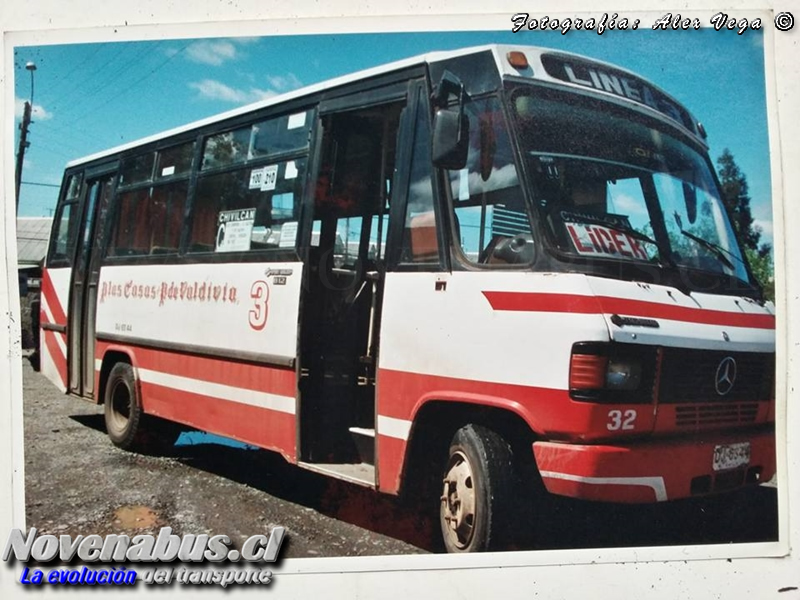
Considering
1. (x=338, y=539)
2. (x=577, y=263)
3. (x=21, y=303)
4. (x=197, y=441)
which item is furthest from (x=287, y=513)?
(x=577, y=263)

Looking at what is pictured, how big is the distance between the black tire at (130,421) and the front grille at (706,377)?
3.57 meters

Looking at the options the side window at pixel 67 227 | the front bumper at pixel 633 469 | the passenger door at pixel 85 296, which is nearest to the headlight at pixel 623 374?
the front bumper at pixel 633 469

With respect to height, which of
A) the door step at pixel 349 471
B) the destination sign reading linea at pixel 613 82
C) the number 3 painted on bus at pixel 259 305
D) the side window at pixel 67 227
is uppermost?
the destination sign reading linea at pixel 613 82

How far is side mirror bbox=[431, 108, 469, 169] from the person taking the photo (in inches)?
148

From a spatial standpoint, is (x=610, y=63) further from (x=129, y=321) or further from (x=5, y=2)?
(x=129, y=321)

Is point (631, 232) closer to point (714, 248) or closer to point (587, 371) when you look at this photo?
point (714, 248)

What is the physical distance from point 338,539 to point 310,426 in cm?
67

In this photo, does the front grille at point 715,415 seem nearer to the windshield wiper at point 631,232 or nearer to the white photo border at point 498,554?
the white photo border at point 498,554

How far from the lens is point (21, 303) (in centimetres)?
447

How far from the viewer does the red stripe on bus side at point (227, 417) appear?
15.1ft

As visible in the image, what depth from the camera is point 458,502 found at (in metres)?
3.83

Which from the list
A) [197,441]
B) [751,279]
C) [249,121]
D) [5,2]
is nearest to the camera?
[751,279]

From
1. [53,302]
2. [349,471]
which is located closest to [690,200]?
[349,471]

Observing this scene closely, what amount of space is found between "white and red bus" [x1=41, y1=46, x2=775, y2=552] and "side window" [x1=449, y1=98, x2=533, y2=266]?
1 cm
